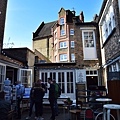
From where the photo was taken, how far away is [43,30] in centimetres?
3912

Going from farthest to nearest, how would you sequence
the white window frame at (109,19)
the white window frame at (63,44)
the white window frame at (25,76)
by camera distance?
the white window frame at (63,44) → the white window frame at (25,76) → the white window frame at (109,19)

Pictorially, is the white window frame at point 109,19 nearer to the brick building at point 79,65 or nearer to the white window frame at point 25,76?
the brick building at point 79,65

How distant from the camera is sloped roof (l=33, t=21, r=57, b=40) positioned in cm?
3684

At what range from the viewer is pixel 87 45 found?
40.7 ft

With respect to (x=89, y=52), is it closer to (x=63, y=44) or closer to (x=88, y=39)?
(x=88, y=39)

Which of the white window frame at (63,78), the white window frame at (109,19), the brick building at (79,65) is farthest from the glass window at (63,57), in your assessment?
the white window frame at (109,19)

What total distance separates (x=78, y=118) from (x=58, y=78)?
20.2 ft

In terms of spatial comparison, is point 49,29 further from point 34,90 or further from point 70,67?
point 34,90

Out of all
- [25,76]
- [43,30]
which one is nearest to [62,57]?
[43,30]

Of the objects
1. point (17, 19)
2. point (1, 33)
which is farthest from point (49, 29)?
point (1, 33)

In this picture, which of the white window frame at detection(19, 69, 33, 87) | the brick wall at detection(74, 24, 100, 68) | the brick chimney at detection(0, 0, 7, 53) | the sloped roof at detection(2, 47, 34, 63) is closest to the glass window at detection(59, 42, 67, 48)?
the brick wall at detection(74, 24, 100, 68)

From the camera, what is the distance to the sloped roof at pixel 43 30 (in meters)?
36.8

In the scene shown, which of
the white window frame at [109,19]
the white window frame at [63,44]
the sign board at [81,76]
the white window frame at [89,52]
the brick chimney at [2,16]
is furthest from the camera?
the white window frame at [63,44]

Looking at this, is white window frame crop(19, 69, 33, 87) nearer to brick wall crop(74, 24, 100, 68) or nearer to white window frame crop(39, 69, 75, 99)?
white window frame crop(39, 69, 75, 99)
